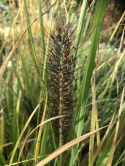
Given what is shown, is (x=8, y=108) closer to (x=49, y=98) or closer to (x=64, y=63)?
(x=49, y=98)

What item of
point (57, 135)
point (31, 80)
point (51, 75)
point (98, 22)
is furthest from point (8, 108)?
point (98, 22)

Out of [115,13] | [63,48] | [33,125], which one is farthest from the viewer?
[115,13]

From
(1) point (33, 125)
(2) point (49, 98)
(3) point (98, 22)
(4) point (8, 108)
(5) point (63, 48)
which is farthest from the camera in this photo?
(4) point (8, 108)

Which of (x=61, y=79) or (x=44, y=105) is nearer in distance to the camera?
(x=61, y=79)

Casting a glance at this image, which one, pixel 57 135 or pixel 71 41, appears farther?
pixel 57 135

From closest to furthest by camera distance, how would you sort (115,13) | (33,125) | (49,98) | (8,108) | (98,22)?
(98,22) → (49,98) → (33,125) → (8,108) → (115,13)

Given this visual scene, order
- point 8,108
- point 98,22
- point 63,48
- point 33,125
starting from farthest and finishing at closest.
→ point 8,108 < point 33,125 < point 63,48 < point 98,22

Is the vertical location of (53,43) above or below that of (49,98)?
above

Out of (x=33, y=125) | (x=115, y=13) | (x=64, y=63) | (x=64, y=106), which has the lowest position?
(x=33, y=125)

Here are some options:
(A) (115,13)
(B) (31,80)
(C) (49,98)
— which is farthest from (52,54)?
(A) (115,13)

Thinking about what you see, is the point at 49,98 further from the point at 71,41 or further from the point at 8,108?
the point at 8,108
